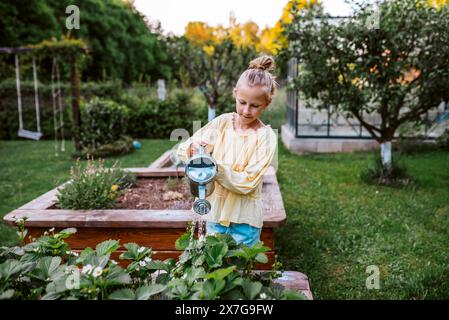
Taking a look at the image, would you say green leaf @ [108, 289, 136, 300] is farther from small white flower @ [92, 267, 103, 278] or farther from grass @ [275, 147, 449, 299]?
grass @ [275, 147, 449, 299]

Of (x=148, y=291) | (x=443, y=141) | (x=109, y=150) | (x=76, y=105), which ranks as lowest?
(x=109, y=150)

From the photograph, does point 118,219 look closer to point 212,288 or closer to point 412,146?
point 212,288

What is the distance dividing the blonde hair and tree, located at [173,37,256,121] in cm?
653

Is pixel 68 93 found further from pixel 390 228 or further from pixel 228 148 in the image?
pixel 228 148

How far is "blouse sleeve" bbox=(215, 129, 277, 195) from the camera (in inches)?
74.7

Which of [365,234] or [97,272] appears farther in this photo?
[365,234]

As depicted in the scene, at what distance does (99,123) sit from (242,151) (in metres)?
7.84

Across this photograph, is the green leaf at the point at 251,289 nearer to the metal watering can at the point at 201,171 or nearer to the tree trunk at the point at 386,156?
the metal watering can at the point at 201,171

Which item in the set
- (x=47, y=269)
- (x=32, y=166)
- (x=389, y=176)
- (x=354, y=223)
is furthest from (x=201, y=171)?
(x=32, y=166)

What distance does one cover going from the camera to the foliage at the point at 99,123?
30.3 feet

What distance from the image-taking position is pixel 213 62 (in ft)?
31.2

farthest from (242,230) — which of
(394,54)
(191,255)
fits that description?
(394,54)

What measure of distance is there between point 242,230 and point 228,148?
430 mm

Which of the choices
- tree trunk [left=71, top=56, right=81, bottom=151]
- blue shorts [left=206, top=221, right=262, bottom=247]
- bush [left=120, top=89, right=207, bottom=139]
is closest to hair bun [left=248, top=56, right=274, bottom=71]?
blue shorts [left=206, top=221, right=262, bottom=247]
